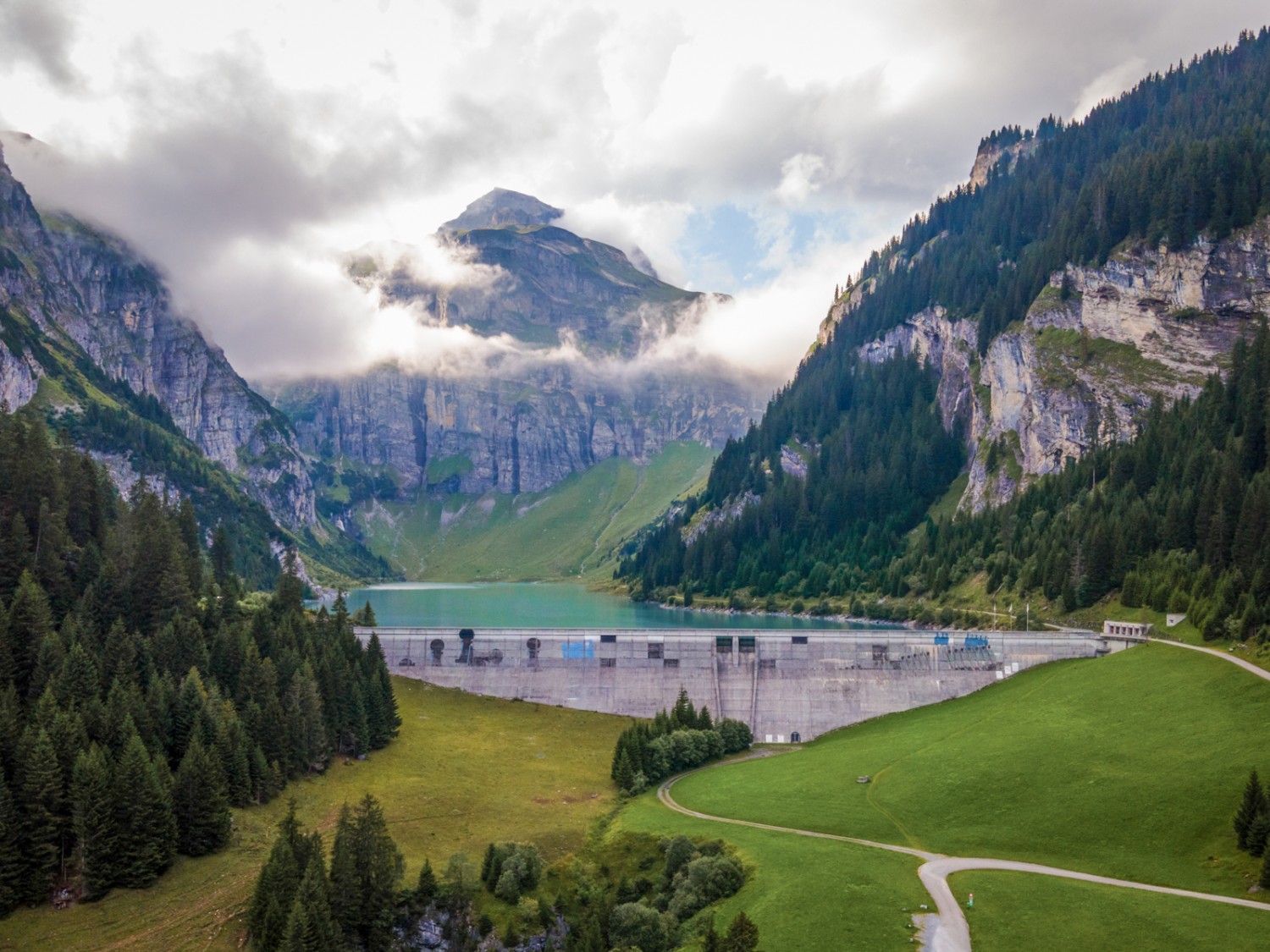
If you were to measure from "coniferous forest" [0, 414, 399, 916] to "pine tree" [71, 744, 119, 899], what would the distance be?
0.31ft

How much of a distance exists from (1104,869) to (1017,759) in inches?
811

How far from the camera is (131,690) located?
70.2m

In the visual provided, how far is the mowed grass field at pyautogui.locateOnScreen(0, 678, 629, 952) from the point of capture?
176 ft

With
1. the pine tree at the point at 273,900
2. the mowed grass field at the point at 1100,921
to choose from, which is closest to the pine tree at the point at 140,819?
the pine tree at the point at 273,900

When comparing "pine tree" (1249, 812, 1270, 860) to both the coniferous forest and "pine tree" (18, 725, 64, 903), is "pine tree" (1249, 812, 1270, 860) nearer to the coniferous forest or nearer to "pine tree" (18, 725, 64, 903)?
the coniferous forest

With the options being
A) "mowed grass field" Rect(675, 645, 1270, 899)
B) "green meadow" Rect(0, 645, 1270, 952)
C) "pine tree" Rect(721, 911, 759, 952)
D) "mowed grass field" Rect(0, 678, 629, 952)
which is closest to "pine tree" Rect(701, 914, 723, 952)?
"pine tree" Rect(721, 911, 759, 952)

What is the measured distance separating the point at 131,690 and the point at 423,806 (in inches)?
894

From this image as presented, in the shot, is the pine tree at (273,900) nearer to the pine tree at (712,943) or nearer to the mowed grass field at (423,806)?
the mowed grass field at (423,806)

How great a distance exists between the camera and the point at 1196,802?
181 feet

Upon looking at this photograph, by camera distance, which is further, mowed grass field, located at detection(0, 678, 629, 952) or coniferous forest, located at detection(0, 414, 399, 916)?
coniferous forest, located at detection(0, 414, 399, 916)

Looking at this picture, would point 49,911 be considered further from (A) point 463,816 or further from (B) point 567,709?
(B) point 567,709

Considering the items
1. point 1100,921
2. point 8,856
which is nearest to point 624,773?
point 8,856

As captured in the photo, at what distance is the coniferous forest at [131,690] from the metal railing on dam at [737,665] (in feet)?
52.8

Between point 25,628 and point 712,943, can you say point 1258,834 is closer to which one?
point 712,943
